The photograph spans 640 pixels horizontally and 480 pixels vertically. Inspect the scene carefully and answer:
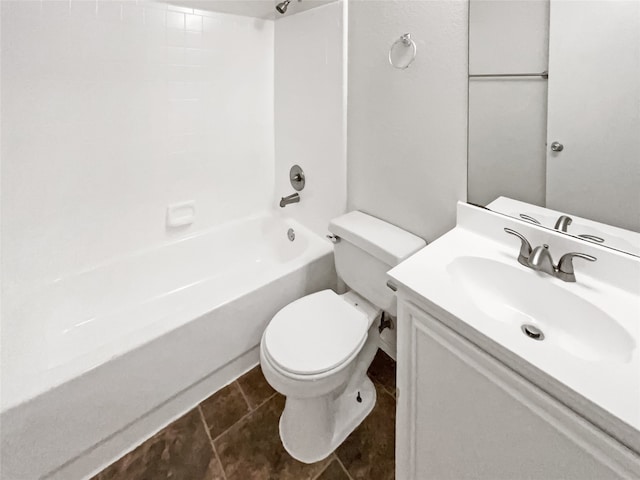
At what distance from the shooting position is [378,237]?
1251 millimetres

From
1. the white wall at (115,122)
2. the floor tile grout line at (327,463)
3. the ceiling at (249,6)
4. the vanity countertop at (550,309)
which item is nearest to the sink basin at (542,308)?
the vanity countertop at (550,309)

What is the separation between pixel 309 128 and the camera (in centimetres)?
171

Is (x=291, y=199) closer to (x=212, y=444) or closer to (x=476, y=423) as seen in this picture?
(x=212, y=444)

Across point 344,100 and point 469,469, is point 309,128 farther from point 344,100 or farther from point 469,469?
point 469,469

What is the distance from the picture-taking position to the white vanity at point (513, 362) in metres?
0.50

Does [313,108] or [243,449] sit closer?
[243,449]

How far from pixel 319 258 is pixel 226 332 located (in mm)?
603

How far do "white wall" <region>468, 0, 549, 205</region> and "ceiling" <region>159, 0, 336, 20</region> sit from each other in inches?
33.6

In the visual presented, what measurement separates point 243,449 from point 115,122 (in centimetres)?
167

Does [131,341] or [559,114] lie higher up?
[559,114]

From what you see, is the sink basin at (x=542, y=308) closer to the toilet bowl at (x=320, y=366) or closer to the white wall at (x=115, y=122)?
the toilet bowl at (x=320, y=366)

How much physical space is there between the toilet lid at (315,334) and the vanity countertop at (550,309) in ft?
1.38

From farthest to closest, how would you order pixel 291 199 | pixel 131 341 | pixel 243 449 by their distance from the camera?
1. pixel 291 199
2. pixel 243 449
3. pixel 131 341

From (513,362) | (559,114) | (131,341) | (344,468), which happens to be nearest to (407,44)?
(559,114)
